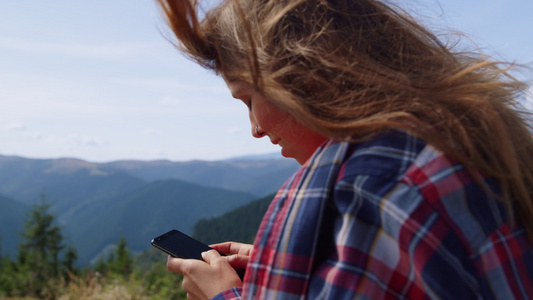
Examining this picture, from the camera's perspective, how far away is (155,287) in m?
6.64

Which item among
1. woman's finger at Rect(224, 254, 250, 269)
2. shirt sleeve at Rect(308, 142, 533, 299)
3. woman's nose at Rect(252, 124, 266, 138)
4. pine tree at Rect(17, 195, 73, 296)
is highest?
woman's nose at Rect(252, 124, 266, 138)

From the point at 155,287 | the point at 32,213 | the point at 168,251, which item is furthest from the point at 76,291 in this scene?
the point at 32,213

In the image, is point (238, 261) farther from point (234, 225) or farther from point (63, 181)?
point (63, 181)

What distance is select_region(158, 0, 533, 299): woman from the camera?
833 millimetres

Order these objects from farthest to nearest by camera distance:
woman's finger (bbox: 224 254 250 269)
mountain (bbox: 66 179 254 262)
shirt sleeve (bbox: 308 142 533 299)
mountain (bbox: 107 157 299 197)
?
1. mountain (bbox: 107 157 299 197)
2. mountain (bbox: 66 179 254 262)
3. woman's finger (bbox: 224 254 250 269)
4. shirt sleeve (bbox: 308 142 533 299)

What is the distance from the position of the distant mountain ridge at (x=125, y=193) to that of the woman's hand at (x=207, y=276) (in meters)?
79.4

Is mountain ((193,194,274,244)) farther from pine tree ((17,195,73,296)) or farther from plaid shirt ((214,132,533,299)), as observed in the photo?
plaid shirt ((214,132,533,299))

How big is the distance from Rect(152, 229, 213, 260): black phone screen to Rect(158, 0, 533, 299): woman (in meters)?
0.28

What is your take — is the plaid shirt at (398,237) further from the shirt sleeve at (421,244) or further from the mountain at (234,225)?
the mountain at (234,225)

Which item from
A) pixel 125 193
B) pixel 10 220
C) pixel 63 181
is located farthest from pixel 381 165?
pixel 63 181

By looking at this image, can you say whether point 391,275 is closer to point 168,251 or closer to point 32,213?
point 168,251

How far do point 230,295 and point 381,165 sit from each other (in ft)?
1.65

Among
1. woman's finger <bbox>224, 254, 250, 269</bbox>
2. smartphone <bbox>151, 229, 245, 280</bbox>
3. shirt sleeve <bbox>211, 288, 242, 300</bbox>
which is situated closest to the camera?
shirt sleeve <bbox>211, 288, 242, 300</bbox>

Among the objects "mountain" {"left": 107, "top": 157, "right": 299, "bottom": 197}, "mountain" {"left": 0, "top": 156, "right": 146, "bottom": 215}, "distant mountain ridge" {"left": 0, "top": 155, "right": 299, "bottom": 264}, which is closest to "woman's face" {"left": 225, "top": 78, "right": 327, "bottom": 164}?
"distant mountain ridge" {"left": 0, "top": 155, "right": 299, "bottom": 264}
